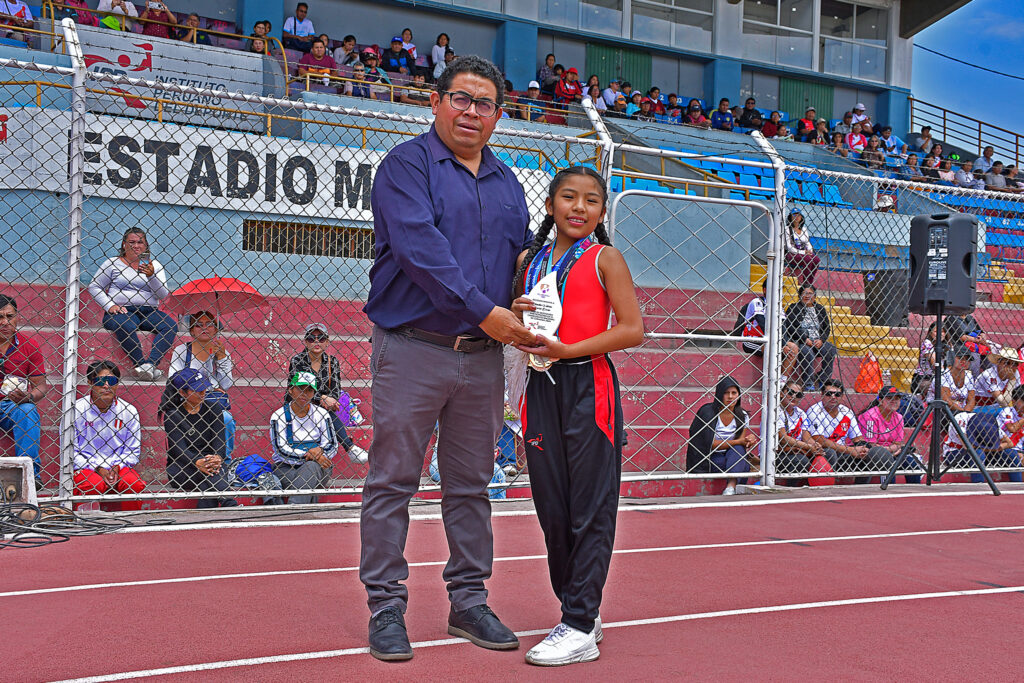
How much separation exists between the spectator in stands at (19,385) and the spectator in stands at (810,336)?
595 centimetres

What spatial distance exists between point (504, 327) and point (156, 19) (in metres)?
13.7

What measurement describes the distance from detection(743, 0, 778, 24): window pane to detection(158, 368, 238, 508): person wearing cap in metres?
20.3

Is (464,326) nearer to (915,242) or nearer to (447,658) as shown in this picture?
(447,658)

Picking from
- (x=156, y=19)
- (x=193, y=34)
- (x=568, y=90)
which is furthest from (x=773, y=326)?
(x=568, y=90)

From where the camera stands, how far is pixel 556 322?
123 inches

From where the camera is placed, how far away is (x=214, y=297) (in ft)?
23.1

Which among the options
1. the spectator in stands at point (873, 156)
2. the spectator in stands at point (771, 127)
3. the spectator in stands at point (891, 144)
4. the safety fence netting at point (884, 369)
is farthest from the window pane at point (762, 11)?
the safety fence netting at point (884, 369)

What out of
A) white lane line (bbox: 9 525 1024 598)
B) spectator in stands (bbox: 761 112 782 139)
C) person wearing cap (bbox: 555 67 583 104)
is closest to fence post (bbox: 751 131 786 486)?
white lane line (bbox: 9 525 1024 598)

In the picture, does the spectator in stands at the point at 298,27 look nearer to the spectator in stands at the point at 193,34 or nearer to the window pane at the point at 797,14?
the spectator in stands at the point at 193,34

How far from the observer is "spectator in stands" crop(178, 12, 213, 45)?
13.9 metres

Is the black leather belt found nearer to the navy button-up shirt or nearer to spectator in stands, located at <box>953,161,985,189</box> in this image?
the navy button-up shirt

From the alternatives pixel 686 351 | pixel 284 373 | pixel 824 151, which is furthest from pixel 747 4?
pixel 284 373

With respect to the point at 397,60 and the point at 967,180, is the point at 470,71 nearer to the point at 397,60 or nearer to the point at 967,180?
the point at 397,60

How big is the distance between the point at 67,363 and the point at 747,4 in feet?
70.2
